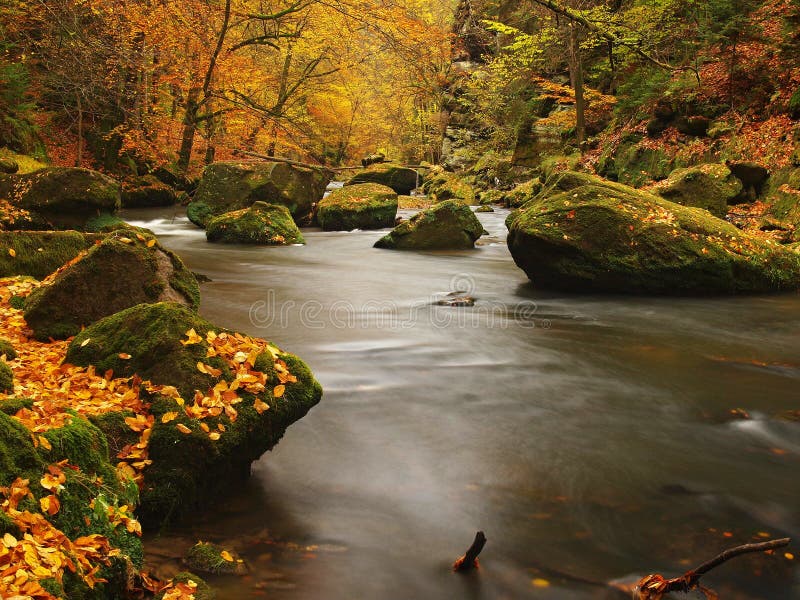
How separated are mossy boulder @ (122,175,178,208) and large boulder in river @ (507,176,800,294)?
1443 cm

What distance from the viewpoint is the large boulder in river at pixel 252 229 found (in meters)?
13.8

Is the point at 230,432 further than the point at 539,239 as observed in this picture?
No

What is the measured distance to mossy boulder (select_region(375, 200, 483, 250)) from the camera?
43.9ft

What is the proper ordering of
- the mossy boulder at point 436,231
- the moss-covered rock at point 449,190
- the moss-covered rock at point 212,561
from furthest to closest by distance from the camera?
the moss-covered rock at point 449,190
the mossy boulder at point 436,231
the moss-covered rock at point 212,561

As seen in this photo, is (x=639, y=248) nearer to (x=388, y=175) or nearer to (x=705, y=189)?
(x=705, y=189)

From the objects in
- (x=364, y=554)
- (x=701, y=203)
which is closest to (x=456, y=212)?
(x=701, y=203)

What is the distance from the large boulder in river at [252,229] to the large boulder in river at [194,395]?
10201 millimetres

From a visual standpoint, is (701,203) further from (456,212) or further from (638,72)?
(638,72)

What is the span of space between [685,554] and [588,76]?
20527 mm

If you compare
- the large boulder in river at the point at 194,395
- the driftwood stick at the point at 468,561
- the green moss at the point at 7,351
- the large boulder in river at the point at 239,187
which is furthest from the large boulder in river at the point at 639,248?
the large boulder in river at the point at 239,187

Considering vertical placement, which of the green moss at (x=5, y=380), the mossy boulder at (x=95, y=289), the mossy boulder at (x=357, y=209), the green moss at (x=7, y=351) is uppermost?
the mossy boulder at (x=357, y=209)

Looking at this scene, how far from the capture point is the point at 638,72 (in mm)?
19141

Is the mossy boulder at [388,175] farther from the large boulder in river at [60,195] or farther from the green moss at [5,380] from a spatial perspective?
the green moss at [5,380]

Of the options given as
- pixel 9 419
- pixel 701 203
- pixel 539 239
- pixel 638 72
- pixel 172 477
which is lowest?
pixel 172 477
